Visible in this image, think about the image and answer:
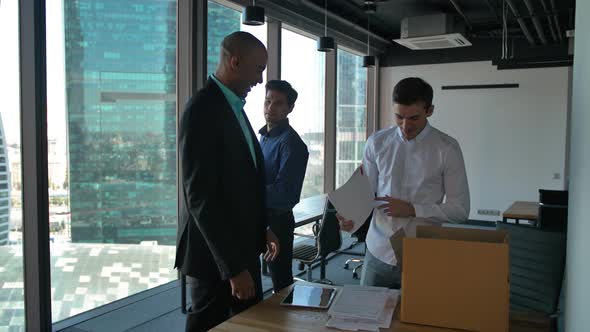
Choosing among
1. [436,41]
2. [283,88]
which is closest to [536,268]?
[283,88]

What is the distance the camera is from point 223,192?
153 cm

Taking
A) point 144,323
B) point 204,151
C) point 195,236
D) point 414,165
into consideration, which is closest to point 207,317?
point 195,236

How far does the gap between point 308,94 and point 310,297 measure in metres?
4.90

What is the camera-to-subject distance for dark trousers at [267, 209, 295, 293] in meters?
2.88

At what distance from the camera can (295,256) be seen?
12.8 feet

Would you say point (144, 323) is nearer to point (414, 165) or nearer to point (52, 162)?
point (52, 162)

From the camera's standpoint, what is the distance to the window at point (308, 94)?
231 inches

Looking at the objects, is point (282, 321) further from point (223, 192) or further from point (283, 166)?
point (283, 166)

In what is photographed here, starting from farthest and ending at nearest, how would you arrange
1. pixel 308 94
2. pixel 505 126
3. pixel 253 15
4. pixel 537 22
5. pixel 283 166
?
1. pixel 505 126
2. pixel 308 94
3. pixel 537 22
4. pixel 253 15
5. pixel 283 166

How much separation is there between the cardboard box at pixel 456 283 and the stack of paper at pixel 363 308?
3.3 inches

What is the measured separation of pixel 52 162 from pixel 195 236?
6.75 feet

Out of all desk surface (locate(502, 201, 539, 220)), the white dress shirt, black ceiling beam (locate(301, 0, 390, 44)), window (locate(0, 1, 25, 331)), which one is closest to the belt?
the white dress shirt

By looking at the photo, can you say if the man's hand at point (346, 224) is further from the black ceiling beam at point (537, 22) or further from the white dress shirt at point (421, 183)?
the black ceiling beam at point (537, 22)

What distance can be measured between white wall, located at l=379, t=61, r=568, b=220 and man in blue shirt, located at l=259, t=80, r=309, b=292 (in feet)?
19.6
